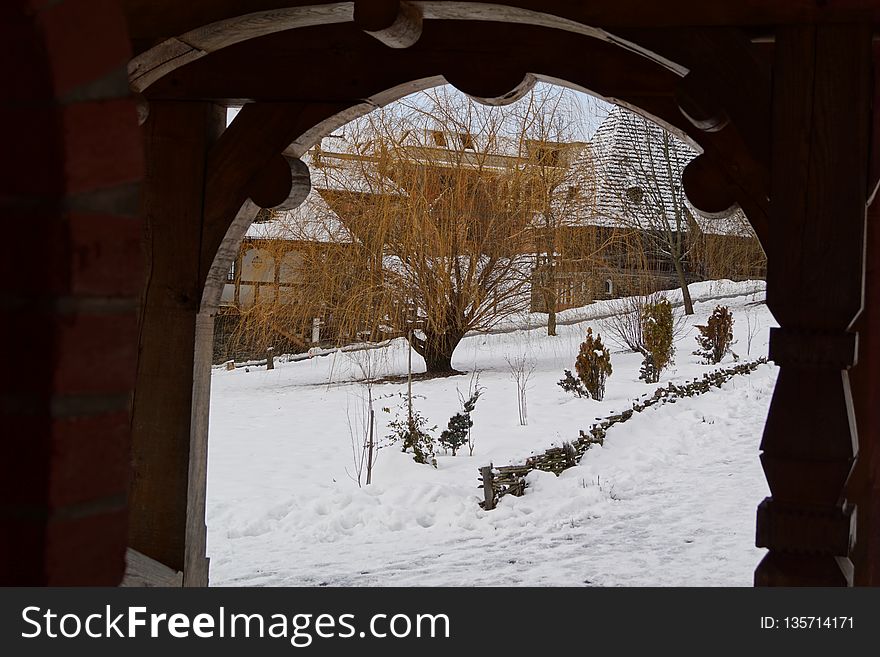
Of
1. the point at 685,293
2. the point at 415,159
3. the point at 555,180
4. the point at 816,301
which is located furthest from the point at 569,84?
the point at 685,293

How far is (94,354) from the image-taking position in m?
0.60

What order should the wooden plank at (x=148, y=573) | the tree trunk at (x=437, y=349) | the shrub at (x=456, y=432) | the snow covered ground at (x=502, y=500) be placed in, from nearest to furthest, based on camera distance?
the wooden plank at (x=148, y=573) < the snow covered ground at (x=502, y=500) < the shrub at (x=456, y=432) < the tree trunk at (x=437, y=349)

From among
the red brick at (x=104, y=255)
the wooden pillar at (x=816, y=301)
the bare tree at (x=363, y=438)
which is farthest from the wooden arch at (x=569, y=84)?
the bare tree at (x=363, y=438)

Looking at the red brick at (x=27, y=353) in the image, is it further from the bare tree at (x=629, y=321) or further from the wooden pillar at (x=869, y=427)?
the bare tree at (x=629, y=321)

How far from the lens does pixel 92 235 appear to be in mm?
598

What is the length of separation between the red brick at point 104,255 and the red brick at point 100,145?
25 mm

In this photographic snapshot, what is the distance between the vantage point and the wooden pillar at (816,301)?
1548 mm

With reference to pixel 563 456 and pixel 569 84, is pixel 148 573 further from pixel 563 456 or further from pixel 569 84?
pixel 563 456

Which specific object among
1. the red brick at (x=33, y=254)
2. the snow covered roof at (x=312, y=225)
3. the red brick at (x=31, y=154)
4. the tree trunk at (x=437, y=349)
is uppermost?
the snow covered roof at (x=312, y=225)

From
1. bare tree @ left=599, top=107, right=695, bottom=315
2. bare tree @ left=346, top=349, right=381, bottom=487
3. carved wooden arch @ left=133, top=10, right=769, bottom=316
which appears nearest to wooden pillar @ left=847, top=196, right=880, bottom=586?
carved wooden arch @ left=133, top=10, right=769, bottom=316

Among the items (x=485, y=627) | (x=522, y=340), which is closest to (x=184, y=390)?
(x=485, y=627)

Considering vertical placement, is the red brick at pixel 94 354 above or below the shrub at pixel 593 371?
Result: above

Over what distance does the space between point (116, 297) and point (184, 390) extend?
178cm

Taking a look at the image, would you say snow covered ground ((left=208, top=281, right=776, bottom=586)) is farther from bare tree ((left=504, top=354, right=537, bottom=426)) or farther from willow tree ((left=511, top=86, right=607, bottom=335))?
willow tree ((left=511, top=86, right=607, bottom=335))
